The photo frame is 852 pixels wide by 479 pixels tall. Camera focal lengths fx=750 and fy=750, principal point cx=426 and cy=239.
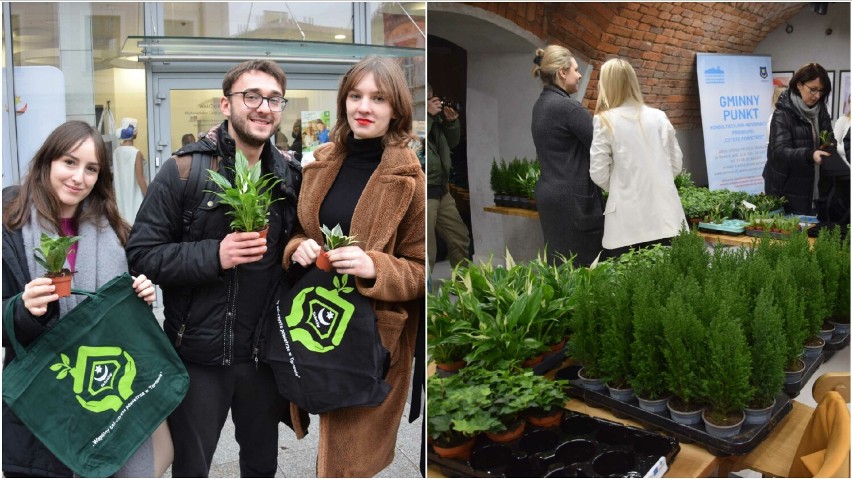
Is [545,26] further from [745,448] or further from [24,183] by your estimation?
[24,183]

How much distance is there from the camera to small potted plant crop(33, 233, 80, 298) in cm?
165

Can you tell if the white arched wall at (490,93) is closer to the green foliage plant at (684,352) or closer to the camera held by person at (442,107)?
the camera held by person at (442,107)

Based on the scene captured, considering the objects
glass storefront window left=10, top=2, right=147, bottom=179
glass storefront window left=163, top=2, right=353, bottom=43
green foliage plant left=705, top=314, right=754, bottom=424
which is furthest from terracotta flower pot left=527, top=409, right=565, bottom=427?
glass storefront window left=10, top=2, right=147, bottom=179

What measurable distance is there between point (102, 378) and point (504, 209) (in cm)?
108

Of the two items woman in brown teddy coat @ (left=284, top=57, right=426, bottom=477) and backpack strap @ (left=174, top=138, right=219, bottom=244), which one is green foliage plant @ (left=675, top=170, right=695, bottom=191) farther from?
backpack strap @ (left=174, top=138, right=219, bottom=244)

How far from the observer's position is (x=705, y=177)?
235 centimetres

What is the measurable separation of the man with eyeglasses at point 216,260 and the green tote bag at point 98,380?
0.08 meters

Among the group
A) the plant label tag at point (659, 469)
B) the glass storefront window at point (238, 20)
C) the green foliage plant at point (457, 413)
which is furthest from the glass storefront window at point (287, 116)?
the plant label tag at point (659, 469)

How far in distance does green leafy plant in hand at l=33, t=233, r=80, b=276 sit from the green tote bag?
11 centimetres

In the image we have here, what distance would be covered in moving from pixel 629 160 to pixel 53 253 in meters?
1.50

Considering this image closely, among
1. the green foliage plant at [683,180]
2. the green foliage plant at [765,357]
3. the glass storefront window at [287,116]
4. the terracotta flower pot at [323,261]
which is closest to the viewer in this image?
the terracotta flower pot at [323,261]

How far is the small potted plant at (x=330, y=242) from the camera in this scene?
5.77 ft

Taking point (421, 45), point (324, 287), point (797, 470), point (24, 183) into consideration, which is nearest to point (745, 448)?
point (797, 470)

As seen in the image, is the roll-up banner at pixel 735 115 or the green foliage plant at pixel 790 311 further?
the roll-up banner at pixel 735 115
